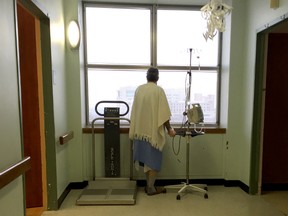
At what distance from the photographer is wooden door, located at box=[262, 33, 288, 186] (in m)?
3.09

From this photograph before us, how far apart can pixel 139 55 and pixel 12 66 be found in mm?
→ 2168

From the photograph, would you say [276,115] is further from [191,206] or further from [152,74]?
[152,74]

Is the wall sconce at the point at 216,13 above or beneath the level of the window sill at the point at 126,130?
above

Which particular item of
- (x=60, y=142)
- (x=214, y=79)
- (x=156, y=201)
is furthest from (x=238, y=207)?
(x=60, y=142)

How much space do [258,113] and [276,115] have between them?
458mm

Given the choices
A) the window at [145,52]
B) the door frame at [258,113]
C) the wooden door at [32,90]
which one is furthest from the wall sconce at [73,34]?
the door frame at [258,113]

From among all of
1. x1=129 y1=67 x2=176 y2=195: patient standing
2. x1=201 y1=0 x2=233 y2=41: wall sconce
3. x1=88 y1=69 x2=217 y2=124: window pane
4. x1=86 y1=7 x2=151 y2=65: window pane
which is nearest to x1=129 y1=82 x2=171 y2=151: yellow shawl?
x1=129 y1=67 x2=176 y2=195: patient standing

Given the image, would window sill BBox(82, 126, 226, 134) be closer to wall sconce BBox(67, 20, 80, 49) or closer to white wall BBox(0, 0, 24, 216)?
wall sconce BBox(67, 20, 80, 49)

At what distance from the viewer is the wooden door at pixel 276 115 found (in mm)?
3094

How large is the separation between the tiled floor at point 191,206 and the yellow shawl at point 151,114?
2.26ft

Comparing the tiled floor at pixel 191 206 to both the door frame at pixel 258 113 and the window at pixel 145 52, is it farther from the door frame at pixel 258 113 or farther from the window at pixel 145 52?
the window at pixel 145 52

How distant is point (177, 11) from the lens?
3.40m

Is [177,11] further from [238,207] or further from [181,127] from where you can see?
[238,207]

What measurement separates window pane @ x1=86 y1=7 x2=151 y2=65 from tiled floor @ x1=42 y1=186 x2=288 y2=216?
1.94 metres
